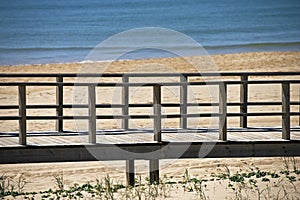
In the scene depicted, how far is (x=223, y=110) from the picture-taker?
11906 millimetres

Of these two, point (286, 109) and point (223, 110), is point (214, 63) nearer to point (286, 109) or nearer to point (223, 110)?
point (286, 109)

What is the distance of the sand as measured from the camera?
15.5 meters

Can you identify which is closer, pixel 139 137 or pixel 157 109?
pixel 157 109

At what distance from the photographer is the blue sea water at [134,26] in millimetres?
44438

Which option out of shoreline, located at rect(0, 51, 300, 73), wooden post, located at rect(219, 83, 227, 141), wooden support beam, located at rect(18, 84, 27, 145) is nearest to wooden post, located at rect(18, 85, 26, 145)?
wooden support beam, located at rect(18, 84, 27, 145)

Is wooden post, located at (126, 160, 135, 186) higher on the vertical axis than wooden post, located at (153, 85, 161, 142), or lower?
lower

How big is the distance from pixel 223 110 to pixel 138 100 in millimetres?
12405

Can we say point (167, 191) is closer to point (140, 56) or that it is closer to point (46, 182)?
point (46, 182)

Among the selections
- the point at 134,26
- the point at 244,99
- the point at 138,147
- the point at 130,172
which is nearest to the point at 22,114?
the point at 138,147

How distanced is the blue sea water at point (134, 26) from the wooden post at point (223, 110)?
25906 millimetres

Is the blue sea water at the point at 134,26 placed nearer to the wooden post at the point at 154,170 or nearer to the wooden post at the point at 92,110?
the wooden post at the point at 154,170

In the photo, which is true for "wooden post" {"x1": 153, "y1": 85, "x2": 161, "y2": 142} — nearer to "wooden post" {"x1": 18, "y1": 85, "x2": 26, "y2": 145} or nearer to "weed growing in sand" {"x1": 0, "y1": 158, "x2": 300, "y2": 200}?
"weed growing in sand" {"x1": 0, "y1": 158, "x2": 300, "y2": 200}

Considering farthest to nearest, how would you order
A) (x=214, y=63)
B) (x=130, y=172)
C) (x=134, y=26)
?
1. (x=134, y=26)
2. (x=214, y=63)
3. (x=130, y=172)

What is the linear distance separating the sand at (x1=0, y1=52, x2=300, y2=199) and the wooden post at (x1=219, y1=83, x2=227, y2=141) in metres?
0.73
